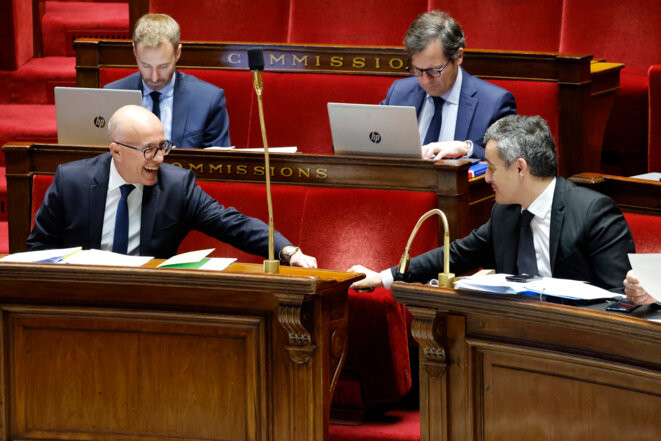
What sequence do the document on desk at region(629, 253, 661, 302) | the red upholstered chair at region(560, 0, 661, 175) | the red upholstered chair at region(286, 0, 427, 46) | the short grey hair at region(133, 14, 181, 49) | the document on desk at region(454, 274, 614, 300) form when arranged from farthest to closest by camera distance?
the red upholstered chair at region(286, 0, 427, 46)
the red upholstered chair at region(560, 0, 661, 175)
the short grey hair at region(133, 14, 181, 49)
the document on desk at region(454, 274, 614, 300)
the document on desk at region(629, 253, 661, 302)

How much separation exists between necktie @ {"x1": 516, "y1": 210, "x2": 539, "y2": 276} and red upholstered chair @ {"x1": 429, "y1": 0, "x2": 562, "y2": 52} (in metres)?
1.28

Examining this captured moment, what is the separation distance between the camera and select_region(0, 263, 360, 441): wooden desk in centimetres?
165

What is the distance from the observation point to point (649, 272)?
4.46 ft

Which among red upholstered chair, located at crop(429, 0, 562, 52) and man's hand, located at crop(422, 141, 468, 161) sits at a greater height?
red upholstered chair, located at crop(429, 0, 562, 52)

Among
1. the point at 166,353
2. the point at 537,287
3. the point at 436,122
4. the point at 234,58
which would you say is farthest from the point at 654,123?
the point at 166,353

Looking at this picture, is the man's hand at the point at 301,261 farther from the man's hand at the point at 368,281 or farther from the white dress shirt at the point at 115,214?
the white dress shirt at the point at 115,214

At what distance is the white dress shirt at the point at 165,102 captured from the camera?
8.36 feet

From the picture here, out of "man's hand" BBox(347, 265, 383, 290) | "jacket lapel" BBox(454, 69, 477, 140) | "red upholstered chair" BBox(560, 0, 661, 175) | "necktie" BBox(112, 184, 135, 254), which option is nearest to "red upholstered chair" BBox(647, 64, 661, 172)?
"red upholstered chair" BBox(560, 0, 661, 175)

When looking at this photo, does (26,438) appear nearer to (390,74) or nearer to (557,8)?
(390,74)

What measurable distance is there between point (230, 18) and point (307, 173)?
116 cm

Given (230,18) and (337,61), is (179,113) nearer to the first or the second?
(337,61)

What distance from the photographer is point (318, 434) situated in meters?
1.66

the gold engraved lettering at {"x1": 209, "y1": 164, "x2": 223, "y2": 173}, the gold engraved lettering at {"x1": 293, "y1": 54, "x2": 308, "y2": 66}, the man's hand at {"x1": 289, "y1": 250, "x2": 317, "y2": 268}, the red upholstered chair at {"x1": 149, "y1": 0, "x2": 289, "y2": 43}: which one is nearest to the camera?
the man's hand at {"x1": 289, "y1": 250, "x2": 317, "y2": 268}

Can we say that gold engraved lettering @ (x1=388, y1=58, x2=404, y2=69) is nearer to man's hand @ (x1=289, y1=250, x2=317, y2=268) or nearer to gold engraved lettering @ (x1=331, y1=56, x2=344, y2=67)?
gold engraved lettering @ (x1=331, y1=56, x2=344, y2=67)
